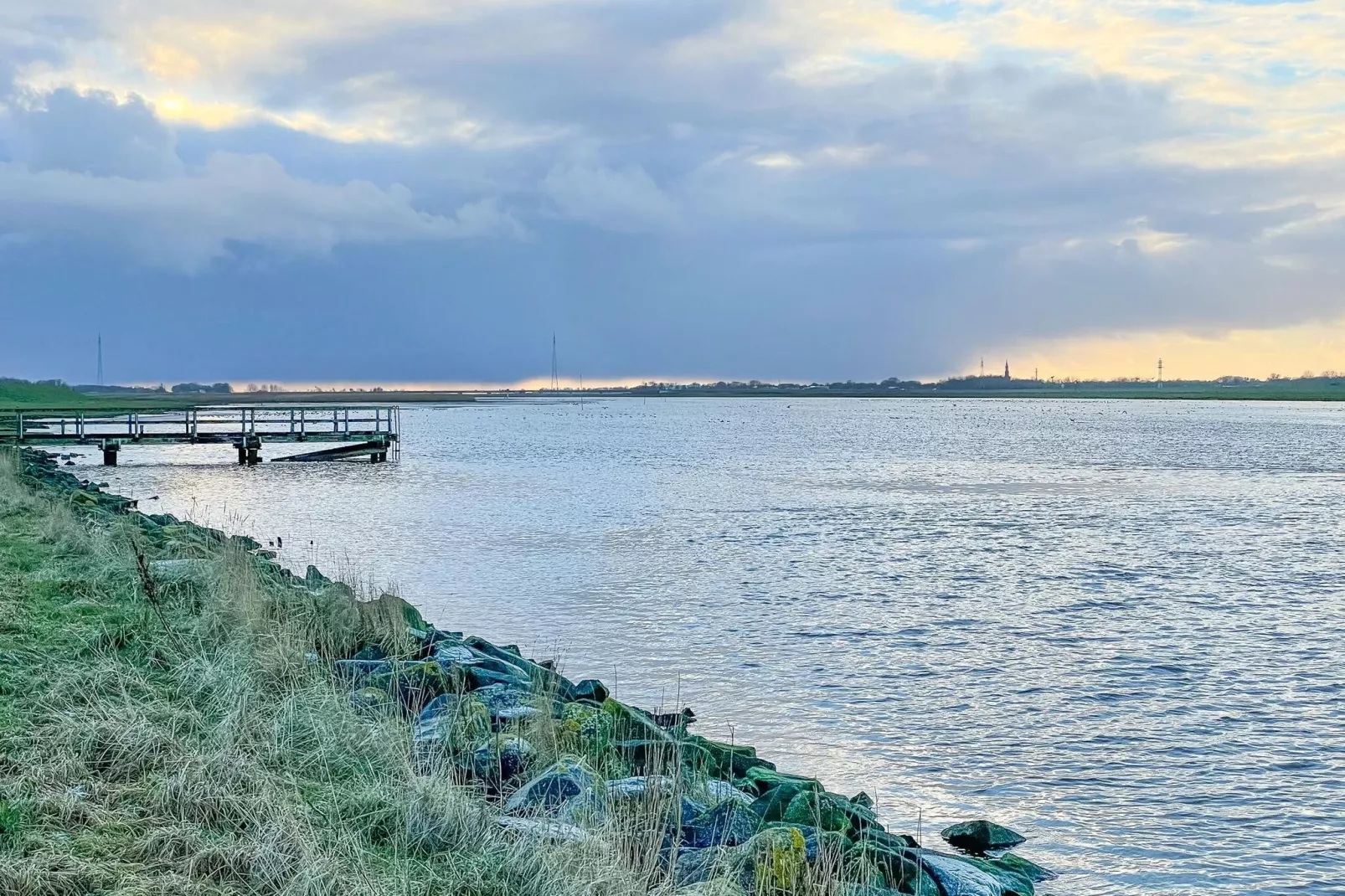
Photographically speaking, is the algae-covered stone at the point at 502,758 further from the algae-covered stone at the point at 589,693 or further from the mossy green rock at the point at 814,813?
the algae-covered stone at the point at 589,693

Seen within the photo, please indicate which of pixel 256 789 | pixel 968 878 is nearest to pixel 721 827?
pixel 968 878

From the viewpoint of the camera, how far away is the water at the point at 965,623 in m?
9.23

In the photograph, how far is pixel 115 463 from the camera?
49375mm

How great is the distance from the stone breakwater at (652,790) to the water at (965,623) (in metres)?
1.23

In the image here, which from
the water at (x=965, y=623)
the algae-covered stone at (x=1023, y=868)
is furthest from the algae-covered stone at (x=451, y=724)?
the algae-covered stone at (x=1023, y=868)

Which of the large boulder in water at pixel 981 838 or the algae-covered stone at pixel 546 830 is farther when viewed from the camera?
the large boulder in water at pixel 981 838

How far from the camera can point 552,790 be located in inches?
273

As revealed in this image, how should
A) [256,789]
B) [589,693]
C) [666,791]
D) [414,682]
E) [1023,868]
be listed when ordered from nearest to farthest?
[256,789], [666,791], [1023,868], [414,682], [589,693]

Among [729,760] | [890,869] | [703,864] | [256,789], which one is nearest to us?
[703,864]

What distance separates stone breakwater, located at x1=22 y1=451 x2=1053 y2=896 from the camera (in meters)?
6.03

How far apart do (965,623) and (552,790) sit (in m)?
10.7

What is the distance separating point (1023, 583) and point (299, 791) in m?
15.9

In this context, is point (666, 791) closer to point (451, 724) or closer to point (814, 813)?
point (814, 813)

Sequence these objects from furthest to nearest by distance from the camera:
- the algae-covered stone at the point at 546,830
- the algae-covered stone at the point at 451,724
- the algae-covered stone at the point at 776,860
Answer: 1. the algae-covered stone at the point at 451,724
2. the algae-covered stone at the point at 546,830
3. the algae-covered stone at the point at 776,860
